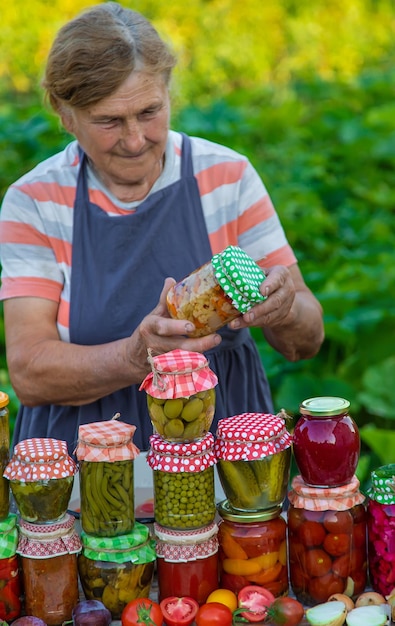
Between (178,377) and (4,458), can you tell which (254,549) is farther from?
(4,458)

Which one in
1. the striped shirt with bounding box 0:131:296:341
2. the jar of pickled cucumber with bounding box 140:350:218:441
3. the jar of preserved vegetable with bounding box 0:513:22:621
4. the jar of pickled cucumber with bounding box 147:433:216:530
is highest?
the striped shirt with bounding box 0:131:296:341

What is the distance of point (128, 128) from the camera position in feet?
7.07

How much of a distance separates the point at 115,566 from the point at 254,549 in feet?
0.79

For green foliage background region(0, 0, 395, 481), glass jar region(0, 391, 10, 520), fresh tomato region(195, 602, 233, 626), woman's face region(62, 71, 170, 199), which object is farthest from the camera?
green foliage background region(0, 0, 395, 481)

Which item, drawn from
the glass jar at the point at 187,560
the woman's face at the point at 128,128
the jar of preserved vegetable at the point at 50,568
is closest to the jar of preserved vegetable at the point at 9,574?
the jar of preserved vegetable at the point at 50,568

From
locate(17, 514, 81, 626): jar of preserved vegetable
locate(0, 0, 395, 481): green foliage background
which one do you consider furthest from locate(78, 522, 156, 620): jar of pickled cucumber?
locate(0, 0, 395, 481): green foliage background

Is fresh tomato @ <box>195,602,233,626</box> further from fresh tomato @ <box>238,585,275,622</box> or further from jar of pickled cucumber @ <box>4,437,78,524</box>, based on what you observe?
jar of pickled cucumber @ <box>4,437,78,524</box>

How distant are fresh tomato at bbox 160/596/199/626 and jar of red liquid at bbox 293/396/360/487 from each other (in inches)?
11.5

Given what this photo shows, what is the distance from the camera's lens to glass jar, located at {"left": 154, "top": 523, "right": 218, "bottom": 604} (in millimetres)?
1688

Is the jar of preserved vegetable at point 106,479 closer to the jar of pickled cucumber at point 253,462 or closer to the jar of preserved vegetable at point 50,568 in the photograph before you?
the jar of preserved vegetable at point 50,568

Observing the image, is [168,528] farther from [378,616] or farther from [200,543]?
[378,616]

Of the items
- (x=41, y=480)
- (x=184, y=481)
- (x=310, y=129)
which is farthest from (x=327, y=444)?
(x=310, y=129)

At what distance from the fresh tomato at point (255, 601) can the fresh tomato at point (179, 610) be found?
8 cm

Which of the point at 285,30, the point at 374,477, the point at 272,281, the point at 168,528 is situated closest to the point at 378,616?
the point at 374,477
